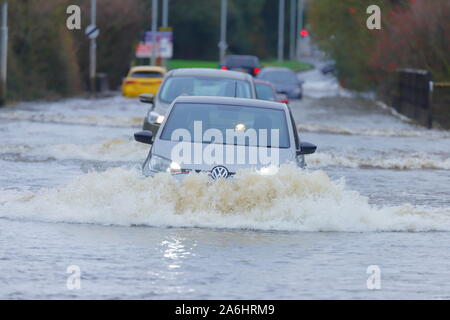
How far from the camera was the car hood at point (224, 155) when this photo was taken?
47.1ft

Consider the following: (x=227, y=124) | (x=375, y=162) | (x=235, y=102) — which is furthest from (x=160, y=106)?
(x=227, y=124)

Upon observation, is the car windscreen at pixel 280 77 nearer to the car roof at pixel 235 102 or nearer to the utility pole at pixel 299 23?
the car roof at pixel 235 102

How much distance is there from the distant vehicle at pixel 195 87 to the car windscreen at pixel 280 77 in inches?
1367

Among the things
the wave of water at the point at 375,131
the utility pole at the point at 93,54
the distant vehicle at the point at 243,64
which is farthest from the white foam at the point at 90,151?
the distant vehicle at the point at 243,64

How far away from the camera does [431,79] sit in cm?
3809

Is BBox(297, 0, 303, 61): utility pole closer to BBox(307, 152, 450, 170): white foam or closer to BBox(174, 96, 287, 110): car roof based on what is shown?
BBox(307, 152, 450, 170): white foam

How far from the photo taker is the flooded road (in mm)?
10508

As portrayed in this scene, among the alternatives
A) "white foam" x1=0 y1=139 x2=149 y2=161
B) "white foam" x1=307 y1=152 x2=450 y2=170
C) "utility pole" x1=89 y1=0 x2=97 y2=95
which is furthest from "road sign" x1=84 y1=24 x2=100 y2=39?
"white foam" x1=307 y1=152 x2=450 y2=170

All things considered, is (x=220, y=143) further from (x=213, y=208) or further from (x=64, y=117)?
(x=64, y=117)

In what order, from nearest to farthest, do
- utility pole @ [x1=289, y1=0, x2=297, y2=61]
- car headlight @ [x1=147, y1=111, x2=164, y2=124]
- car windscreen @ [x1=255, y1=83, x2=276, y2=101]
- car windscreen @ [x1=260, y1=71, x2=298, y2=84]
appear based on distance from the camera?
car headlight @ [x1=147, y1=111, x2=164, y2=124] → car windscreen @ [x1=255, y1=83, x2=276, y2=101] → car windscreen @ [x1=260, y1=71, x2=298, y2=84] → utility pole @ [x1=289, y1=0, x2=297, y2=61]

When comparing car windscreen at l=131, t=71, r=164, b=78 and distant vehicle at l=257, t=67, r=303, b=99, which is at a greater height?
car windscreen at l=131, t=71, r=164, b=78

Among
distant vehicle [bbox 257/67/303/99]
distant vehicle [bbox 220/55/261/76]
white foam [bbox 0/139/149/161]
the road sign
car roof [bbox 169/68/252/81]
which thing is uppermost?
car roof [bbox 169/68/252/81]

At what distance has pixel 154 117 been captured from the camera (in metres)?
22.0

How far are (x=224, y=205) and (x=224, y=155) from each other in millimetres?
542
